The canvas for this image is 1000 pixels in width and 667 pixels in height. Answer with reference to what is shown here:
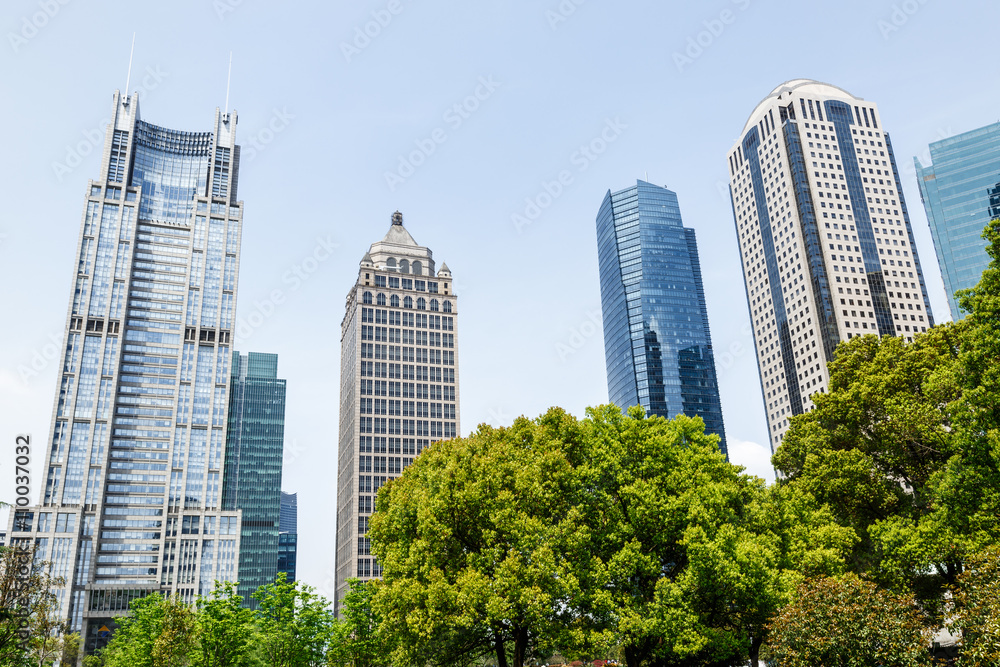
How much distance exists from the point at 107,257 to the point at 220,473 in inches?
2235

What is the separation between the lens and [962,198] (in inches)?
7475

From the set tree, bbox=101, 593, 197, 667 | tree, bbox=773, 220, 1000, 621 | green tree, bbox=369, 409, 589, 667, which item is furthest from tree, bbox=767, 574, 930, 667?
tree, bbox=101, 593, 197, 667

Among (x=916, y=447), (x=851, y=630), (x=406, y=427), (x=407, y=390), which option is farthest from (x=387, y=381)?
(x=851, y=630)

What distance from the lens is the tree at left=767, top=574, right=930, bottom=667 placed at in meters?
21.7

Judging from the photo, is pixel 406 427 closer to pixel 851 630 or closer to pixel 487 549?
pixel 487 549

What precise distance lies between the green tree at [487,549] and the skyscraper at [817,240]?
124m

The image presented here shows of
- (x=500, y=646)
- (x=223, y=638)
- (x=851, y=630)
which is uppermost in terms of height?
(x=851, y=630)

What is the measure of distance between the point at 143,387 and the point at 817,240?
5867 inches

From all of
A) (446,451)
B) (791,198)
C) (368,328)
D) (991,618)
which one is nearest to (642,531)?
(446,451)

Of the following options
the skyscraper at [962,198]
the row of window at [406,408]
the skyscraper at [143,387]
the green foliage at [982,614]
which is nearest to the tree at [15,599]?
the green foliage at [982,614]

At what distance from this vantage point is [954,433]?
3247cm

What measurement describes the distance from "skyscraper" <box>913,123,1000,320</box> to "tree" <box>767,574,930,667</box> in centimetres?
18992

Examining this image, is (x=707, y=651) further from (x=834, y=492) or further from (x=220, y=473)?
(x=220, y=473)

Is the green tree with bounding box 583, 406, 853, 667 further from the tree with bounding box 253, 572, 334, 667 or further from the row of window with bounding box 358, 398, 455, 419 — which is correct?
the row of window with bounding box 358, 398, 455, 419
